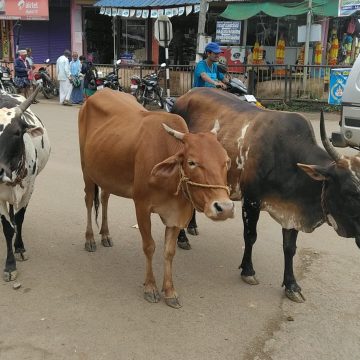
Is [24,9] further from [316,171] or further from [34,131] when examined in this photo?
[316,171]

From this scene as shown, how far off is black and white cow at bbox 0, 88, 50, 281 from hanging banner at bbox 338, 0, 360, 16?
1069 cm

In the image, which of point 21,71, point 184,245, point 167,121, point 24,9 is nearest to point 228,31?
point 21,71

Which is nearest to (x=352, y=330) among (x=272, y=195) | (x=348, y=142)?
(x=272, y=195)

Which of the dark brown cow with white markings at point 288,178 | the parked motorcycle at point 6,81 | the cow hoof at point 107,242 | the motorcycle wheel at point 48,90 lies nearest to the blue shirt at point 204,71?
the dark brown cow with white markings at point 288,178

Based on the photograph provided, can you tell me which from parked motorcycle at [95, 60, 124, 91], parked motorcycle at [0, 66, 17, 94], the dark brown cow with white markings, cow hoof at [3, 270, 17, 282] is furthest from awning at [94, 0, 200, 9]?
cow hoof at [3, 270, 17, 282]

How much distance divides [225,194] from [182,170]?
A: 1.25 feet

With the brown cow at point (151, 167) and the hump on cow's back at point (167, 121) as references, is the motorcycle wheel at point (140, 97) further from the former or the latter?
the hump on cow's back at point (167, 121)

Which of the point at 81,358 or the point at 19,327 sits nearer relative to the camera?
the point at 81,358

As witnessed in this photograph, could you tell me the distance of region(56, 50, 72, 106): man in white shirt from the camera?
15.4m

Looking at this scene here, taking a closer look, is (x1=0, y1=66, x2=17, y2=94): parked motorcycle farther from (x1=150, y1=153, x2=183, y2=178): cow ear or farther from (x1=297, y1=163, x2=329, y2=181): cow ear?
(x1=297, y1=163, x2=329, y2=181): cow ear

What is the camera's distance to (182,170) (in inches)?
129

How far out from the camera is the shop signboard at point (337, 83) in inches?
439

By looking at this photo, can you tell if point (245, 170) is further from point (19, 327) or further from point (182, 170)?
point (19, 327)

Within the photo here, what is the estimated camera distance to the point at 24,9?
18953mm
